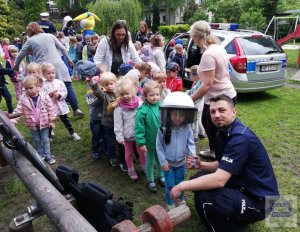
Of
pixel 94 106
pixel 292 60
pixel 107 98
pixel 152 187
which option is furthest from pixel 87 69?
pixel 292 60

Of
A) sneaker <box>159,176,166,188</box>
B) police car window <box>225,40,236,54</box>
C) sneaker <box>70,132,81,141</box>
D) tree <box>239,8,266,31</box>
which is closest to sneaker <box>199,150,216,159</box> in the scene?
sneaker <box>159,176,166,188</box>

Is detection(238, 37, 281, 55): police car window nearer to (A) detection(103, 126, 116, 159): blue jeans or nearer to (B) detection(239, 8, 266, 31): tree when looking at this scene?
(A) detection(103, 126, 116, 159): blue jeans

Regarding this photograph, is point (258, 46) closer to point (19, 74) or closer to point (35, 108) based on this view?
point (35, 108)

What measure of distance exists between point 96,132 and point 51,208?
2.85 meters

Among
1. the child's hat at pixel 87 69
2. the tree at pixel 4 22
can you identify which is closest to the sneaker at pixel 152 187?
the child's hat at pixel 87 69

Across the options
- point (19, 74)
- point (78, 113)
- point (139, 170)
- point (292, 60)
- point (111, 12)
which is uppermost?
point (111, 12)

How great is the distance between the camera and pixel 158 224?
1370 mm

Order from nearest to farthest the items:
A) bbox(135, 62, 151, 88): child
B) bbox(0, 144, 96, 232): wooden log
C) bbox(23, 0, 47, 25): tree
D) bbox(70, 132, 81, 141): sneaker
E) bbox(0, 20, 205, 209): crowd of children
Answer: bbox(0, 144, 96, 232): wooden log, bbox(0, 20, 205, 209): crowd of children, bbox(135, 62, 151, 88): child, bbox(70, 132, 81, 141): sneaker, bbox(23, 0, 47, 25): tree

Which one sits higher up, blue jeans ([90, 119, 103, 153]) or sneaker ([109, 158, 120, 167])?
blue jeans ([90, 119, 103, 153])

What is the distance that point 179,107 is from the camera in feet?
9.11

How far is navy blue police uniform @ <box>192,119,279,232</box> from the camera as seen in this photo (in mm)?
2482

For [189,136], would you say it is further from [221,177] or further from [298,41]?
[298,41]

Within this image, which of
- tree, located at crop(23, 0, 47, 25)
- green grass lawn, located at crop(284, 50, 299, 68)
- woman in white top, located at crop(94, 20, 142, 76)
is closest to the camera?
woman in white top, located at crop(94, 20, 142, 76)

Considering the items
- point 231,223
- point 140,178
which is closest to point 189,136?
point 231,223
